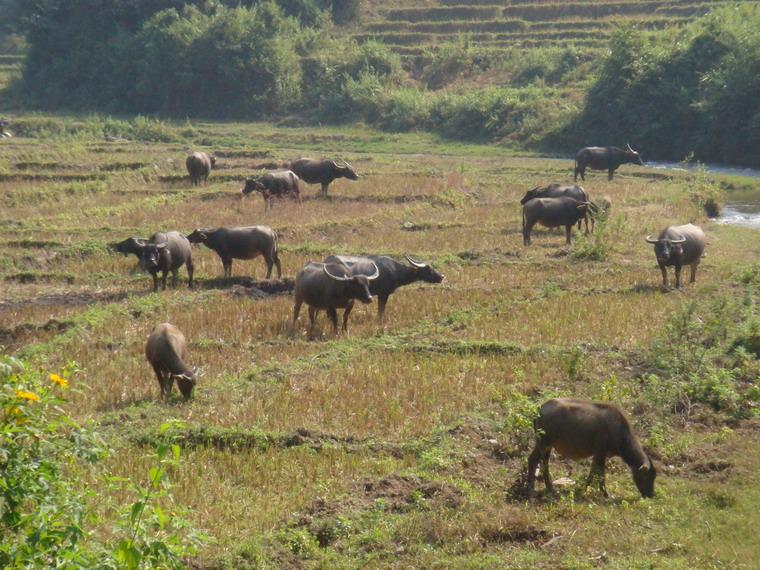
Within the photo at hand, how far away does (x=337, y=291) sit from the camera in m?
11.0

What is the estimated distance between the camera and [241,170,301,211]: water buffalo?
1955 centimetres

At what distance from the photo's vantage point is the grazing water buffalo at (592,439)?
21.2 feet

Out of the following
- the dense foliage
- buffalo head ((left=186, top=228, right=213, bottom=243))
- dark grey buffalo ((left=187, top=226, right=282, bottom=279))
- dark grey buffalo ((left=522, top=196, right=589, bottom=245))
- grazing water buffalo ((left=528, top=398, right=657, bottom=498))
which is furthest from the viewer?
the dense foliage

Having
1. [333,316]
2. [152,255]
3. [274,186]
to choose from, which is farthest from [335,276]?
[274,186]

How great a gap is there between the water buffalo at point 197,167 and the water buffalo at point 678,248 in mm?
12654

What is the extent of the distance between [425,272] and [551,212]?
4433 mm

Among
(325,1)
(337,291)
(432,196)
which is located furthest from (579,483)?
(325,1)

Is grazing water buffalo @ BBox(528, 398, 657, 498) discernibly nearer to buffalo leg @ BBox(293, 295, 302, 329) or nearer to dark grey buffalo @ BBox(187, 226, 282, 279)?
buffalo leg @ BBox(293, 295, 302, 329)

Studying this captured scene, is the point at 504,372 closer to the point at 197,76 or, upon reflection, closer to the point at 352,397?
the point at 352,397

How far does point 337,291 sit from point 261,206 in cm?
A: 904

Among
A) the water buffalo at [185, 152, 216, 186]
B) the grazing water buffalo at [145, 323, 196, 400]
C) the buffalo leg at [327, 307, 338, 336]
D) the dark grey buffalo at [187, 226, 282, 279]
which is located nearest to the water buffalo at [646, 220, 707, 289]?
the buffalo leg at [327, 307, 338, 336]

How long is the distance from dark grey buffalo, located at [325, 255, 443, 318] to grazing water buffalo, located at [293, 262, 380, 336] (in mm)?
289

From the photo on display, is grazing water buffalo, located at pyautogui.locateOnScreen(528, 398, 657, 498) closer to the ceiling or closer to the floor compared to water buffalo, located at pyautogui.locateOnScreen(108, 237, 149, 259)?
closer to the ceiling

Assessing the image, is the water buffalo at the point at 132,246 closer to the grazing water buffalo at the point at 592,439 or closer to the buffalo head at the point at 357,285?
the buffalo head at the point at 357,285
